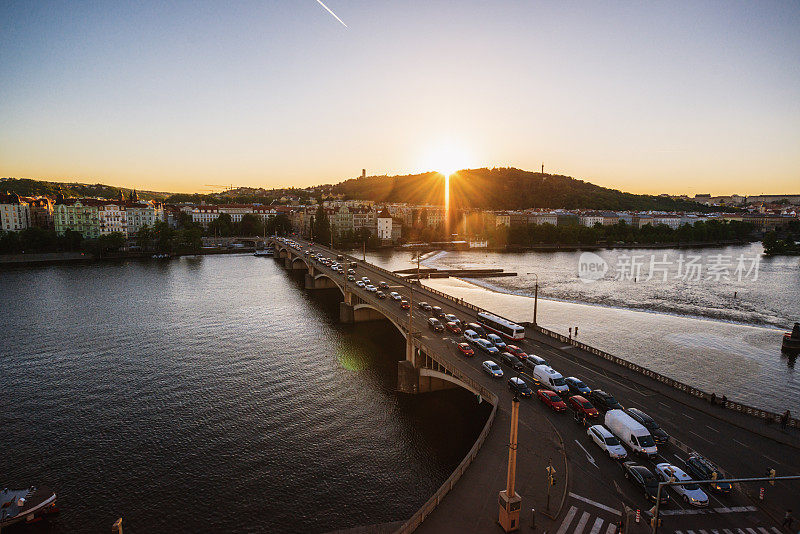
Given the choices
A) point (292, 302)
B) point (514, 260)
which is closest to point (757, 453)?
point (292, 302)

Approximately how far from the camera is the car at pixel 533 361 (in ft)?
83.1

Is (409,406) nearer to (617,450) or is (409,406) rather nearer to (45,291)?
A: (617,450)

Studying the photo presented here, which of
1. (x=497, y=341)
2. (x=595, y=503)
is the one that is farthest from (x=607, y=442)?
(x=497, y=341)

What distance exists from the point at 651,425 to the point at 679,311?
143 ft

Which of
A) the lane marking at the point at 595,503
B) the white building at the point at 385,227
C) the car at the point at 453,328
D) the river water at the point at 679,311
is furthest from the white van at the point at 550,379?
the white building at the point at 385,227

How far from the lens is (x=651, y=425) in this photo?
17.8 metres

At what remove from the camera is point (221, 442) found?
2458cm

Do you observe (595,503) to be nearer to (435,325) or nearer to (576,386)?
(576,386)

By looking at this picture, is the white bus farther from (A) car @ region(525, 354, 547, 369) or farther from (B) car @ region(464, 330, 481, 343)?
(A) car @ region(525, 354, 547, 369)

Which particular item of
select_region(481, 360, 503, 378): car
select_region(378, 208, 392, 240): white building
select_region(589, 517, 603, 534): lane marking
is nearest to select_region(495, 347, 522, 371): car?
select_region(481, 360, 503, 378): car

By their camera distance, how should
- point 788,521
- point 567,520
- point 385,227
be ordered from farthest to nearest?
point 385,227, point 567,520, point 788,521

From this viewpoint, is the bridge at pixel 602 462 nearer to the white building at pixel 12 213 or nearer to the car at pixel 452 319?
the car at pixel 452 319

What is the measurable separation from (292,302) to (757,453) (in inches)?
2053

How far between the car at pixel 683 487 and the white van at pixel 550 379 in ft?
21.6
